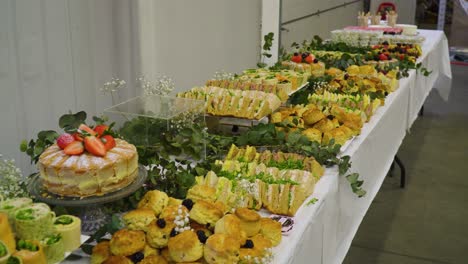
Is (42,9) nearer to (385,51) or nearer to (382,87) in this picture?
(382,87)

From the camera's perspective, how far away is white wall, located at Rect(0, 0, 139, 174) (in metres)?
2.61

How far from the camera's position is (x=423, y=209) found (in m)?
3.79

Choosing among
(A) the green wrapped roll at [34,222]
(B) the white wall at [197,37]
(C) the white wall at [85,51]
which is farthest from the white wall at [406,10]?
(A) the green wrapped roll at [34,222]

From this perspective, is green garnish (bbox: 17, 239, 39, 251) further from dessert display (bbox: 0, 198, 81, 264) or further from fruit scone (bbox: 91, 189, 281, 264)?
fruit scone (bbox: 91, 189, 281, 264)

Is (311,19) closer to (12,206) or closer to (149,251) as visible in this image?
(149,251)

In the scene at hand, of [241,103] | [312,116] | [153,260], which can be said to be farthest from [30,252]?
[312,116]

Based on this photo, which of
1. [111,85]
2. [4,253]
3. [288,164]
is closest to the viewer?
[4,253]

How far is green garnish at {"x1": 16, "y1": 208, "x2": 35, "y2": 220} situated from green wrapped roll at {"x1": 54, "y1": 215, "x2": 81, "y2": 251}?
7 centimetres

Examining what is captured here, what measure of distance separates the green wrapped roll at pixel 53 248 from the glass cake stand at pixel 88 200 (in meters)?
0.16

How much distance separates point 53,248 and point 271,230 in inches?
22.3

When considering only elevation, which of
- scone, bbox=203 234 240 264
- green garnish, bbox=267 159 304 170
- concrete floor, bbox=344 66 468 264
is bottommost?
concrete floor, bbox=344 66 468 264

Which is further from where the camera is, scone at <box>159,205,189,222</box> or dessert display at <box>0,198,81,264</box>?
scone at <box>159,205,189,222</box>

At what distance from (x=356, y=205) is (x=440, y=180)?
7.43 feet

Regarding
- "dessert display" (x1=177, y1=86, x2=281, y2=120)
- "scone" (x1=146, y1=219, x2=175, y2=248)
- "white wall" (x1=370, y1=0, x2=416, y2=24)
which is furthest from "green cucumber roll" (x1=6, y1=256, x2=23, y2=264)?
"white wall" (x1=370, y1=0, x2=416, y2=24)
